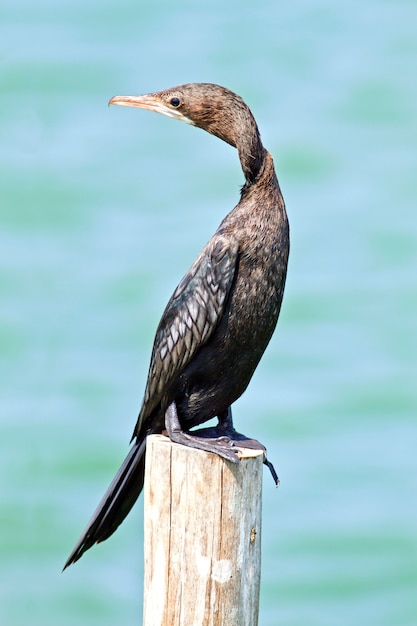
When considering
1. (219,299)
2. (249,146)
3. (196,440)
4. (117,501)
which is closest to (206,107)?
(249,146)

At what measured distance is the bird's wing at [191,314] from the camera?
512 centimetres

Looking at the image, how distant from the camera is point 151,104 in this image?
17.6 ft

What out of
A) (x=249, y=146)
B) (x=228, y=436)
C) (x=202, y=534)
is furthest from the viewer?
(x=228, y=436)

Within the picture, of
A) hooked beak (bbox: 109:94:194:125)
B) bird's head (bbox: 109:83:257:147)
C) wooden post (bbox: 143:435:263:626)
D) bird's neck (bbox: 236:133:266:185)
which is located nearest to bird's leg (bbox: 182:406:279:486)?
wooden post (bbox: 143:435:263:626)

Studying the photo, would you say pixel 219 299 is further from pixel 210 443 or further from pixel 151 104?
pixel 151 104

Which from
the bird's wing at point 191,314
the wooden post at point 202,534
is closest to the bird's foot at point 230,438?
the wooden post at point 202,534

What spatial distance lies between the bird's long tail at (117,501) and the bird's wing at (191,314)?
0.26 m

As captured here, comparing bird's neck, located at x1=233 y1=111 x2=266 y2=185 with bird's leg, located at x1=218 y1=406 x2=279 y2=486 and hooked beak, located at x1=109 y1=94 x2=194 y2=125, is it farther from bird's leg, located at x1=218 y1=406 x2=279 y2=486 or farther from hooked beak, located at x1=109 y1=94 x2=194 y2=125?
bird's leg, located at x1=218 y1=406 x2=279 y2=486

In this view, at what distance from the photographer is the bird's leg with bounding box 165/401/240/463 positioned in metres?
4.89

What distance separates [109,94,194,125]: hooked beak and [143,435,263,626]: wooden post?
5.11 ft

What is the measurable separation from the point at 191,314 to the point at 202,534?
1.01 m

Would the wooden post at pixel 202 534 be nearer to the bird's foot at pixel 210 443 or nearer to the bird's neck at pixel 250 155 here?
the bird's foot at pixel 210 443

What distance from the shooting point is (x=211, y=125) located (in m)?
5.27

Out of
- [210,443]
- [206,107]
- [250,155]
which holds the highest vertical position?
[206,107]
